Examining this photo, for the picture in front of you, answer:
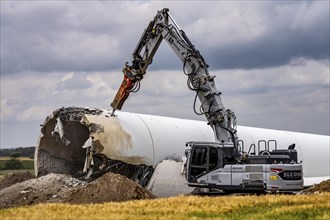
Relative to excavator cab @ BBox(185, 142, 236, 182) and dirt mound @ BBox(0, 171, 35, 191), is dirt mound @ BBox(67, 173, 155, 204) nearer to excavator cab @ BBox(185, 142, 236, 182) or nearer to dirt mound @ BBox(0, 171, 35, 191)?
excavator cab @ BBox(185, 142, 236, 182)

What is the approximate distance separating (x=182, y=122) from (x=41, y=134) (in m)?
7.25

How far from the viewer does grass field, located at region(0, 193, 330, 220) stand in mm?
18906

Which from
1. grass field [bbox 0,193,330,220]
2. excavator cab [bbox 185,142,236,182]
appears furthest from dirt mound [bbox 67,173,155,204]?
grass field [bbox 0,193,330,220]

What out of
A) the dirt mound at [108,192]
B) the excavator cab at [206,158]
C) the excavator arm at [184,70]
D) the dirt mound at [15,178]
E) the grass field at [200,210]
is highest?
the excavator arm at [184,70]

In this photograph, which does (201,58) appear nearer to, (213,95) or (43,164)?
(213,95)

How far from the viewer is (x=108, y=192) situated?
25453mm

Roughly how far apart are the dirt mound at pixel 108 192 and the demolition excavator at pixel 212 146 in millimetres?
2307

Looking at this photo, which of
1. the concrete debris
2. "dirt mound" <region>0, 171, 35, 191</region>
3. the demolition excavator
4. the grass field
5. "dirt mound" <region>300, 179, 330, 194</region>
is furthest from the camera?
"dirt mound" <region>0, 171, 35, 191</region>

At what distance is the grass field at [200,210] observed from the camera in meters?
18.9

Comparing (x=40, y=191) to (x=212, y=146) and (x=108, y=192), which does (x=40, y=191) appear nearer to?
(x=108, y=192)

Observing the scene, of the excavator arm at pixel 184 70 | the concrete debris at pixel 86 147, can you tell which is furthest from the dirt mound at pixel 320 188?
the concrete debris at pixel 86 147

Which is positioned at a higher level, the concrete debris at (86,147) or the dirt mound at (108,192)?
the concrete debris at (86,147)

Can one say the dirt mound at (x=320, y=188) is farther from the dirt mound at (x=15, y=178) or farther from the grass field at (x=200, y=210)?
the dirt mound at (x=15, y=178)

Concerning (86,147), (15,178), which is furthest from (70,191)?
(15,178)
